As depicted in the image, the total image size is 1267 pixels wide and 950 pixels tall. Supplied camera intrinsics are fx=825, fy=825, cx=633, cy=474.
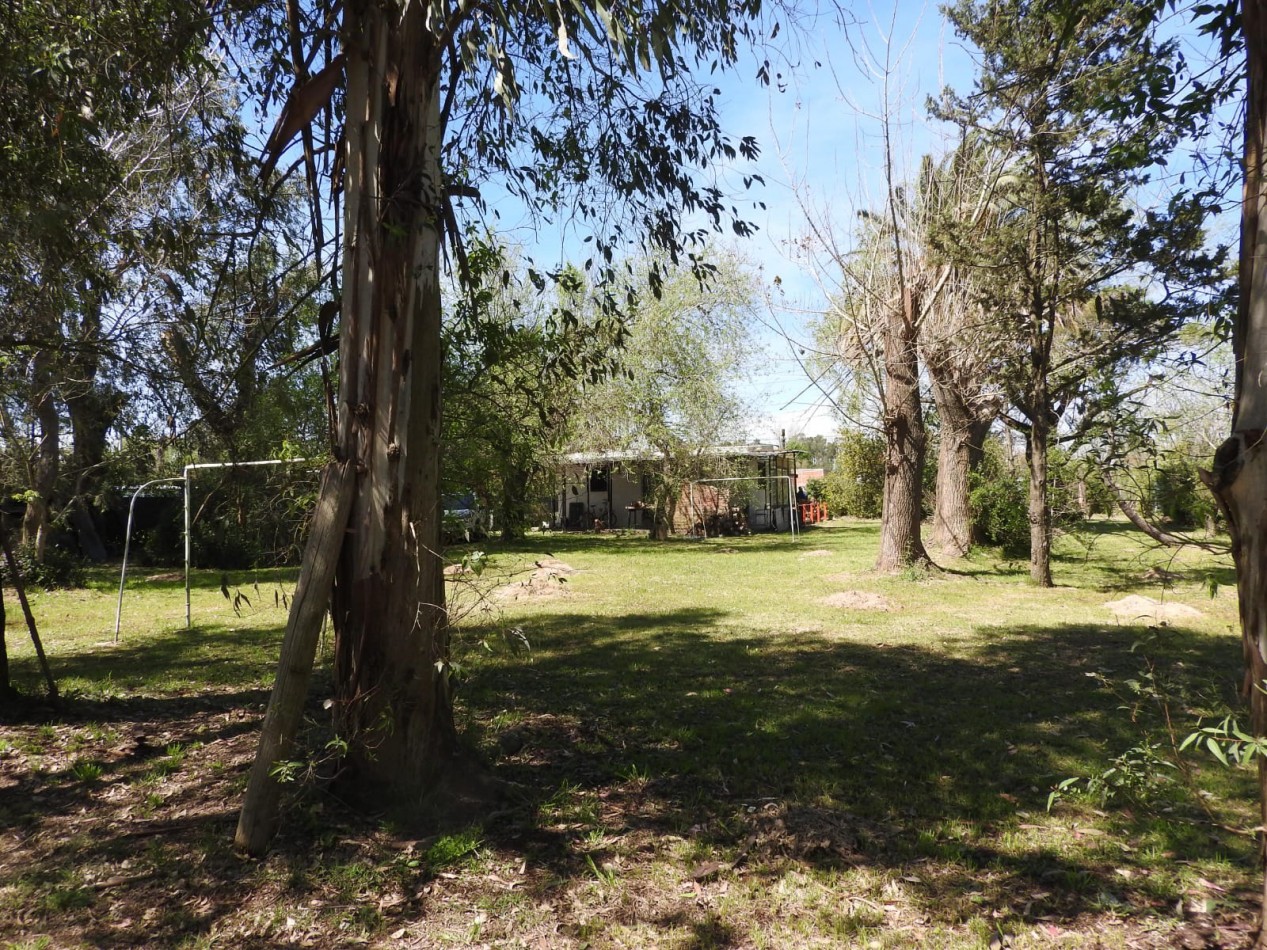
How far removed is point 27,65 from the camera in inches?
220

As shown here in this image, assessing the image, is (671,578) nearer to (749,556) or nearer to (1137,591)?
(749,556)

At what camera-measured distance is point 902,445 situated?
15711 mm

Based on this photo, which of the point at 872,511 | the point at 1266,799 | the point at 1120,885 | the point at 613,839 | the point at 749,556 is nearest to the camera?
the point at 1266,799

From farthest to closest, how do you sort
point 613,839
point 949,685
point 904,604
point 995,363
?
1. point 995,363
2. point 904,604
3. point 949,685
4. point 613,839

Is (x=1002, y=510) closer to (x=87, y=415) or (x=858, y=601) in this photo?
(x=858, y=601)

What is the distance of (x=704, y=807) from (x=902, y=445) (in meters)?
12.3

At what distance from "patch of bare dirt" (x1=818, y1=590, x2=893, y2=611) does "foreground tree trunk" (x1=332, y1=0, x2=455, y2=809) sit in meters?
9.13

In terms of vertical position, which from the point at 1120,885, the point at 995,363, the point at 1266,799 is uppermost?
the point at 995,363

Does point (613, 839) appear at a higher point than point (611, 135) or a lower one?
lower

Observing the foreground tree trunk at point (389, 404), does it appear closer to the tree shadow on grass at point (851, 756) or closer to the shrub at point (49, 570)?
the tree shadow on grass at point (851, 756)

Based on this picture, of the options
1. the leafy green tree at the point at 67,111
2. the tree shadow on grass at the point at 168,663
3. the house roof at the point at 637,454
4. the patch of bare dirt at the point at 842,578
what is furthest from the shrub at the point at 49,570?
the patch of bare dirt at the point at 842,578

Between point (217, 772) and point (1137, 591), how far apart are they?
13899mm

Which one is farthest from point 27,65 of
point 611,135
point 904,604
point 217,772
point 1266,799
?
point 904,604

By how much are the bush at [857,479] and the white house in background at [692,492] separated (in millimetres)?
2982
